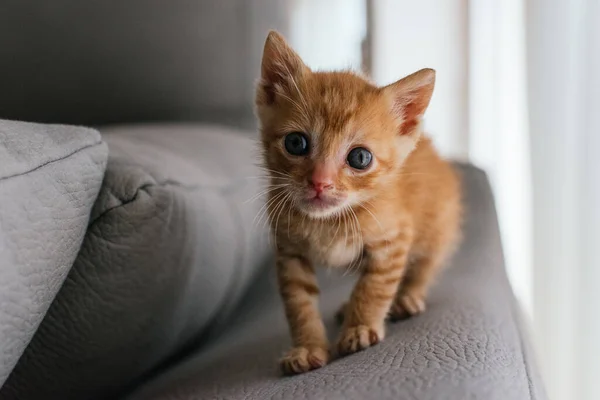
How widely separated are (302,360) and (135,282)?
22 cm

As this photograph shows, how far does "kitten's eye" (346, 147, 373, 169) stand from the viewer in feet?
2.53

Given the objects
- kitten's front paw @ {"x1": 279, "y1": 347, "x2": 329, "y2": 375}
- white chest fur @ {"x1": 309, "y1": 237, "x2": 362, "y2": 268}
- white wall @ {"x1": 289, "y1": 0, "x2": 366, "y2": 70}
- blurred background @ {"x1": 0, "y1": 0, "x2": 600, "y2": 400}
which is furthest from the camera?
white wall @ {"x1": 289, "y1": 0, "x2": 366, "y2": 70}

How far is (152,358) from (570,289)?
0.68 metres

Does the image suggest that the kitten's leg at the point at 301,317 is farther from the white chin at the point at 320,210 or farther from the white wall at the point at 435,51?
the white wall at the point at 435,51

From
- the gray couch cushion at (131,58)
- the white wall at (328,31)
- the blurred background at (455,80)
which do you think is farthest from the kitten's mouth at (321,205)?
the white wall at (328,31)

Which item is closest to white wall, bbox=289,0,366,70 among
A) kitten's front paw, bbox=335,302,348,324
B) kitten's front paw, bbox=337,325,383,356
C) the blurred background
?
the blurred background

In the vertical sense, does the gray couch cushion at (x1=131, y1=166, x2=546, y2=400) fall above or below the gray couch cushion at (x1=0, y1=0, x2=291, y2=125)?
below

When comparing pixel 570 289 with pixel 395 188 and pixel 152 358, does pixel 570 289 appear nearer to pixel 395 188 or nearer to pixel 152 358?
pixel 395 188

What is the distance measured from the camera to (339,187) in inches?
29.6

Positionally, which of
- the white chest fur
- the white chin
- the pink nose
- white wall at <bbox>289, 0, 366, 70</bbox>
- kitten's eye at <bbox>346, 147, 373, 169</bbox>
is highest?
white wall at <bbox>289, 0, 366, 70</bbox>

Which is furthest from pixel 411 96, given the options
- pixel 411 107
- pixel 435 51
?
pixel 435 51

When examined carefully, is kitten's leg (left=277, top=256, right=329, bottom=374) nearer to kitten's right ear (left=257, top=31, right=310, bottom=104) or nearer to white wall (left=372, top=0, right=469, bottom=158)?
kitten's right ear (left=257, top=31, right=310, bottom=104)

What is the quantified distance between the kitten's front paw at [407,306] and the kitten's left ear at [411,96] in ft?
0.74

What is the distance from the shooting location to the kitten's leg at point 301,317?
711 millimetres
